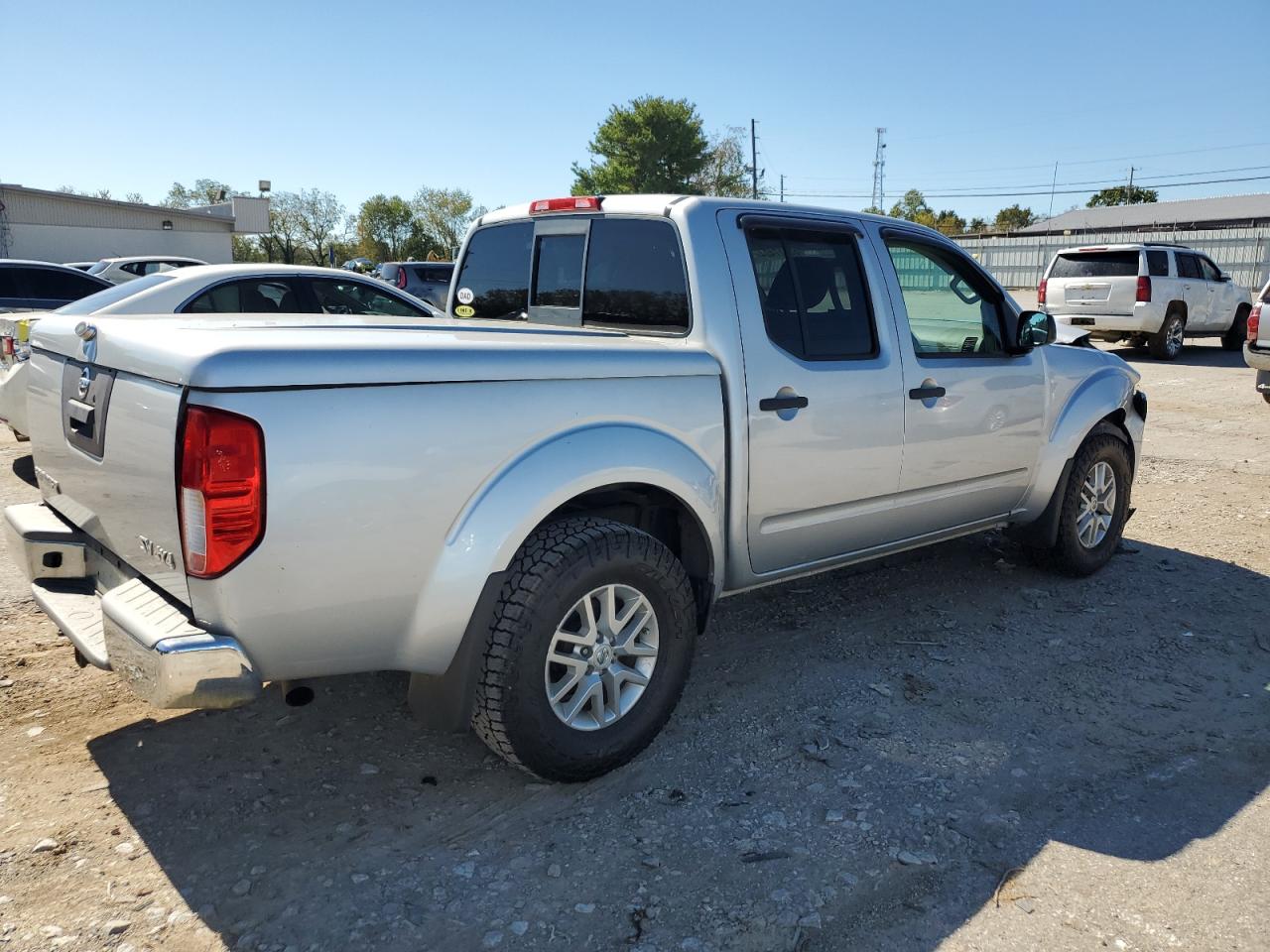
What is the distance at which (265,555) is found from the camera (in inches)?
95.2

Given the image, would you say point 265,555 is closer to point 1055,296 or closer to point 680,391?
point 680,391

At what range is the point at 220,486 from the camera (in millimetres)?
2359

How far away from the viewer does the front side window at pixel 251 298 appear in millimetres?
7637

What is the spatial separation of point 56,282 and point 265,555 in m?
11.0

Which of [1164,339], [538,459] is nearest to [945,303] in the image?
[538,459]

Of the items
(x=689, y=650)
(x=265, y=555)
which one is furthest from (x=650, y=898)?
(x=265, y=555)

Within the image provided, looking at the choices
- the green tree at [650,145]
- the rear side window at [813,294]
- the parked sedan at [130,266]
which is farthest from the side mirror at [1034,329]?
the green tree at [650,145]

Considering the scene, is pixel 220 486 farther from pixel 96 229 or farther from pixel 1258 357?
pixel 96 229

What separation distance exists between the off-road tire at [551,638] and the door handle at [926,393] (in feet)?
4.87

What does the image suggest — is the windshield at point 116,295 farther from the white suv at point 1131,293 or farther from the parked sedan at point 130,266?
the white suv at point 1131,293

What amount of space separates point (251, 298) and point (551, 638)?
5.98 metres

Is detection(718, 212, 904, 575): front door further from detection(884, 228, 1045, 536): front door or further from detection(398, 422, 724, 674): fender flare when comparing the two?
detection(398, 422, 724, 674): fender flare

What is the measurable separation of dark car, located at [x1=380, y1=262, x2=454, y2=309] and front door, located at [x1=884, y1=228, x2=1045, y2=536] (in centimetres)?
1688

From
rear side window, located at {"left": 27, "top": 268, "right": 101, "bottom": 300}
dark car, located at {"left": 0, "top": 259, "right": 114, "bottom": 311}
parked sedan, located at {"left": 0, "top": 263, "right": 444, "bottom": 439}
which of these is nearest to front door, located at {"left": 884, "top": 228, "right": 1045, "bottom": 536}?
parked sedan, located at {"left": 0, "top": 263, "right": 444, "bottom": 439}
